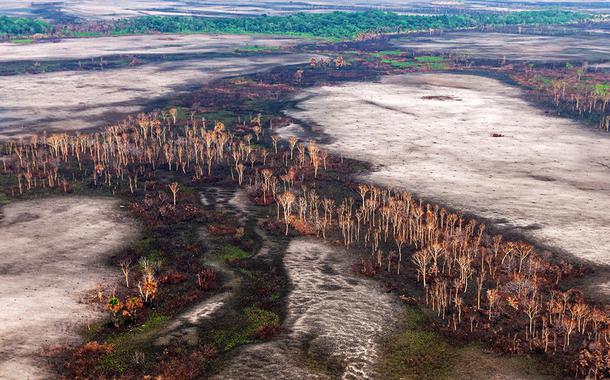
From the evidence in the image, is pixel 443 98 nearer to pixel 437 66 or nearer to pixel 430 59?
pixel 437 66

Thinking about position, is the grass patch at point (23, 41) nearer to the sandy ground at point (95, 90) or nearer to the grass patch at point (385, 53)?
the sandy ground at point (95, 90)

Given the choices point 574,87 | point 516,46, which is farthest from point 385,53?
point 574,87

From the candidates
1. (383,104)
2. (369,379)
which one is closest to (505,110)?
(383,104)

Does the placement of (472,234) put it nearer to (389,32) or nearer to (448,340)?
(448,340)

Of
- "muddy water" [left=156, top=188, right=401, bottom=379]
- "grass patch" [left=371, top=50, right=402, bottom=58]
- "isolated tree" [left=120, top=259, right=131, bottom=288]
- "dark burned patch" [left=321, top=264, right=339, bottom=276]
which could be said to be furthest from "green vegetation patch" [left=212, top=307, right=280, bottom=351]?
"grass patch" [left=371, top=50, right=402, bottom=58]

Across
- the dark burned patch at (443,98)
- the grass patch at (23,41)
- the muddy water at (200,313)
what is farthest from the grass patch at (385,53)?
the muddy water at (200,313)

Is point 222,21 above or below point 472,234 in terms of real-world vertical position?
above
